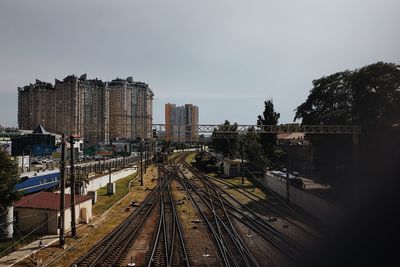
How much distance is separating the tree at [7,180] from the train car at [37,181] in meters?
9.99

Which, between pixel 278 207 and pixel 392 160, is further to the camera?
pixel 278 207

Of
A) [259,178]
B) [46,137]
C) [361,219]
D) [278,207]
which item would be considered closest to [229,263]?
[361,219]

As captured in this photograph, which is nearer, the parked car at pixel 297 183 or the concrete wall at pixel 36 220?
the concrete wall at pixel 36 220

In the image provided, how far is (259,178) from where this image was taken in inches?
2124

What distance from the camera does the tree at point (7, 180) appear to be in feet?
74.1

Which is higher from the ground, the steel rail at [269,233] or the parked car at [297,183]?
the parked car at [297,183]

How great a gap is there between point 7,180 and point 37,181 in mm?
14906

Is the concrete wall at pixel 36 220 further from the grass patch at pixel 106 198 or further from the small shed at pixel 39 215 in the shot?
the grass patch at pixel 106 198

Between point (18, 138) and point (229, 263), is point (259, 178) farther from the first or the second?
point (18, 138)

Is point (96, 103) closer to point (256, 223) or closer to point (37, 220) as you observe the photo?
point (37, 220)

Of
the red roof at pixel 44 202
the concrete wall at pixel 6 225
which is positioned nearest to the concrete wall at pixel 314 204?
the red roof at pixel 44 202

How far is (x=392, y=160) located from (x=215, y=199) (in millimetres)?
18473

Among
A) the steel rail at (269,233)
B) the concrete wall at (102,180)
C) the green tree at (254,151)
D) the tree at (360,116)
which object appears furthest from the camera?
the green tree at (254,151)

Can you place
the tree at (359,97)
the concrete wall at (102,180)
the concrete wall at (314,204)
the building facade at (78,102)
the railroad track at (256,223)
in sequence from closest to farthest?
the railroad track at (256,223)
the concrete wall at (314,204)
the tree at (359,97)
the concrete wall at (102,180)
the building facade at (78,102)
